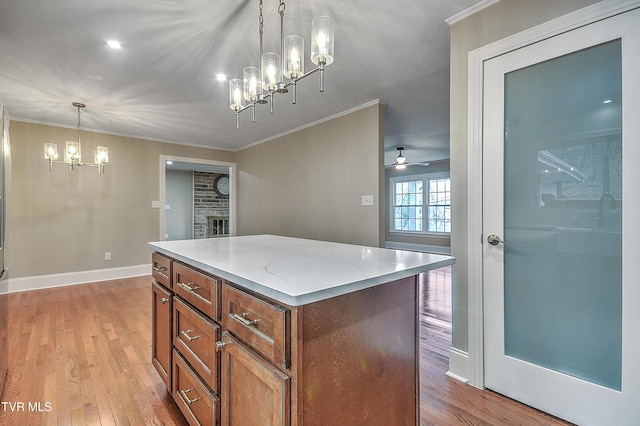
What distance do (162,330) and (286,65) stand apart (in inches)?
66.3

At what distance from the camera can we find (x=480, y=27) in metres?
1.96

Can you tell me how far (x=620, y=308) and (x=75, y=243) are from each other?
607cm

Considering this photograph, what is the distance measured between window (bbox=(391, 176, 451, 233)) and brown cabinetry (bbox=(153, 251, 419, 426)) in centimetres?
701

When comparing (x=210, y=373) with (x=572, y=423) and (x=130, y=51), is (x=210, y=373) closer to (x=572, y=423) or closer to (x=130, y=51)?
(x=572, y=423)

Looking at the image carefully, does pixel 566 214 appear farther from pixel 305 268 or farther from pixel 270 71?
pixel 270 71

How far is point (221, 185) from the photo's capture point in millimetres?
9062

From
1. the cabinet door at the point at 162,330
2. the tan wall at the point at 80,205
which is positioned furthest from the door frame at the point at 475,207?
the tan wall at the point at 80,205

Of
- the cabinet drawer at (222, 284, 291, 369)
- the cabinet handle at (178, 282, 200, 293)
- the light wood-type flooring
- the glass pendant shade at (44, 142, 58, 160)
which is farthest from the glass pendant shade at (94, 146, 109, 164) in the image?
the cabinet drawer at (222, 284, 291, 369)

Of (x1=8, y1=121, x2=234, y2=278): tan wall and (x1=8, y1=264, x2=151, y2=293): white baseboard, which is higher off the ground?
(x1=8, y1=121, x2=234, y2=278): tan wall

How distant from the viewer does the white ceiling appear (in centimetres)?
196

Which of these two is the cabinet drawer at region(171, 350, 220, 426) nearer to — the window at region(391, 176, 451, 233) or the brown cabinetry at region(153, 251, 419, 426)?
the brown cabinetry at region(153, 251, 419, 426)

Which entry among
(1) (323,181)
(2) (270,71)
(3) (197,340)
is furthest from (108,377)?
(1) (323,181)

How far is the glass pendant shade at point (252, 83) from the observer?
193cm

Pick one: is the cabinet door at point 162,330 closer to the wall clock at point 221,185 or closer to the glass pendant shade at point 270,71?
the glass pendant shade at point 270,71
